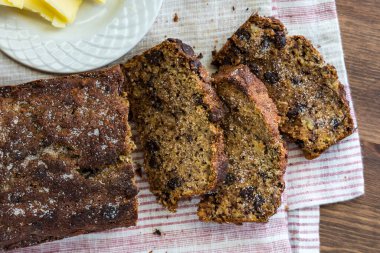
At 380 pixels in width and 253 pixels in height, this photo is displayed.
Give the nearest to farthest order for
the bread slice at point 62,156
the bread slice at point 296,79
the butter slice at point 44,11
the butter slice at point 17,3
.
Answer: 1. the bread slice at point 62,156
2. the butter slice at point 17,3
3. the butter slice at point 44,11
4. the bread slice at point 296,79

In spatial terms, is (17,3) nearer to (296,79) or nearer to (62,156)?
(62,156)

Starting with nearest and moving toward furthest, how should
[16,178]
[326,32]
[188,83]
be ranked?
[16,178] → [188,83] → [326,32]

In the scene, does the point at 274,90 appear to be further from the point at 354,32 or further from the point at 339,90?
the point at 354,32

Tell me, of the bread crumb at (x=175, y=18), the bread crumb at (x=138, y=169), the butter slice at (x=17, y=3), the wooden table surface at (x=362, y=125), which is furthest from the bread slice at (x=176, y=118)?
the wooden table surface at (x=362, y=125)

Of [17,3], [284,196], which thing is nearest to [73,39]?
[17,3]

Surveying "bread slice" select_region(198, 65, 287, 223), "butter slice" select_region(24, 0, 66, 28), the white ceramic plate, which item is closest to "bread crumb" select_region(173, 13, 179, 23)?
the white ceramic plate

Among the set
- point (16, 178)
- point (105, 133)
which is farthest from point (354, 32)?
point (16, 178)

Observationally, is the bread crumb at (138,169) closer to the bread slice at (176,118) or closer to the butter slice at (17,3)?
the bread slice at (176,118)
